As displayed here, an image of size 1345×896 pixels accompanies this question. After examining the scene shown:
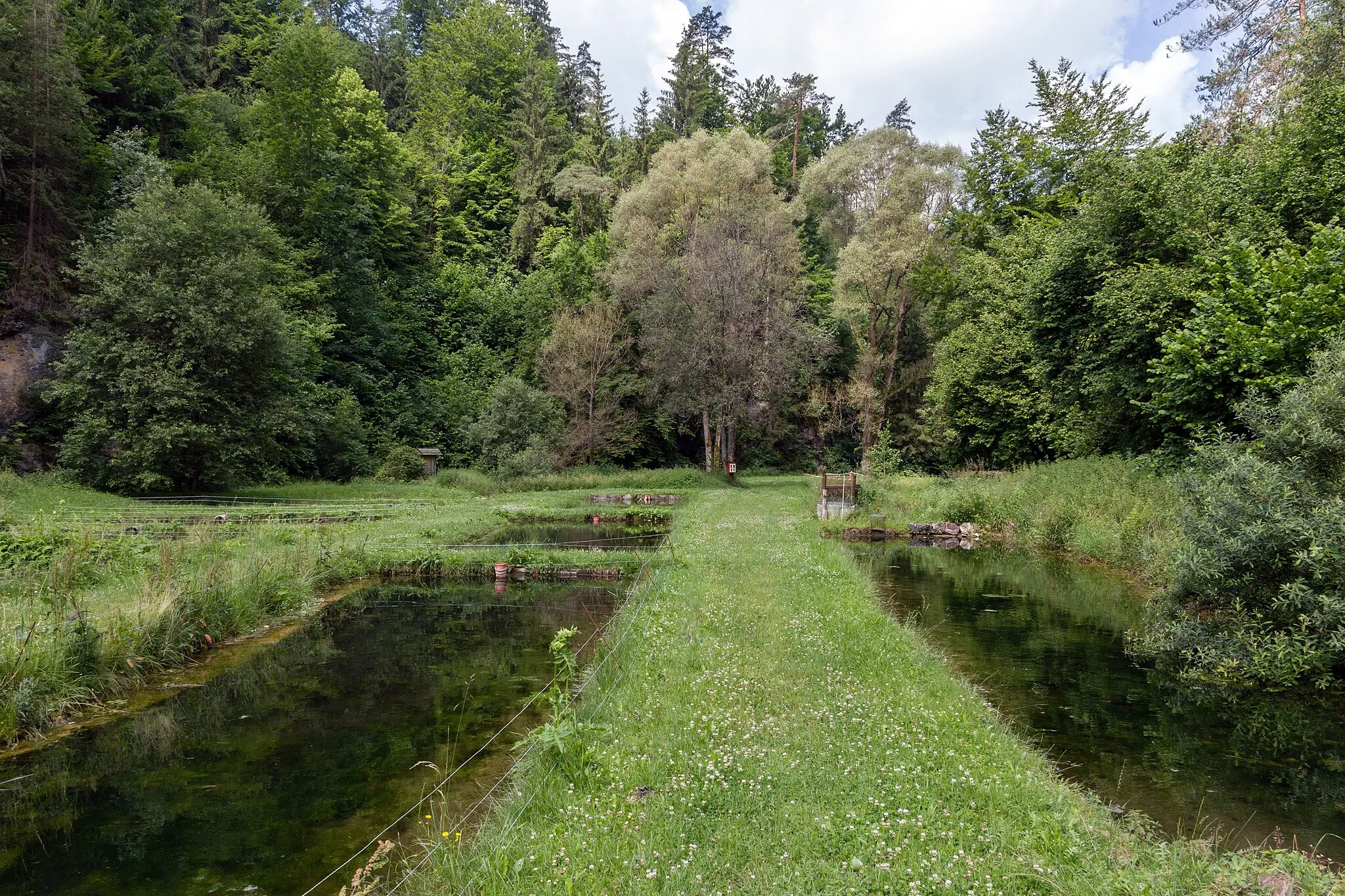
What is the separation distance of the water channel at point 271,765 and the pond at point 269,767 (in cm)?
2

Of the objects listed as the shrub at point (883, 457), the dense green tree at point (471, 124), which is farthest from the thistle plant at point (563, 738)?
the dense green tree at point (471, 124)

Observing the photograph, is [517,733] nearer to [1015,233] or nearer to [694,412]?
[694,412]

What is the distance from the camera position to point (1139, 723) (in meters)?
7.41

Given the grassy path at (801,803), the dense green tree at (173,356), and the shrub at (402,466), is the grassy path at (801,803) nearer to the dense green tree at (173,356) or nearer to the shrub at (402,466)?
the dense green tree at (173,356)

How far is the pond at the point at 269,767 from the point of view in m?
4.78

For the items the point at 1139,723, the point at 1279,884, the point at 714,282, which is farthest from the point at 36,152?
the point at 1279,884

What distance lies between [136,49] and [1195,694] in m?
42.4

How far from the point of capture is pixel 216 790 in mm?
5805

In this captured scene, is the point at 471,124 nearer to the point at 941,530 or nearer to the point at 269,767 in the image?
the point at 941,530

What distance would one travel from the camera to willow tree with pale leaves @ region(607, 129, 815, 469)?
33031 mm

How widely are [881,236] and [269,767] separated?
38.1m

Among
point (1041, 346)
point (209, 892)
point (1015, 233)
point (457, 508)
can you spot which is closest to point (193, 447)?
point (457, 508)

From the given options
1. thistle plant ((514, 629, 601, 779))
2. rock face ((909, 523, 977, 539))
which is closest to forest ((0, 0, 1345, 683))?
rock face ((909, 523, 977, 539))

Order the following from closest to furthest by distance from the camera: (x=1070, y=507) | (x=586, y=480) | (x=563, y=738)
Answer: (x=563, y=738) → (x=1070, y=507) → (x=586, y=480)
